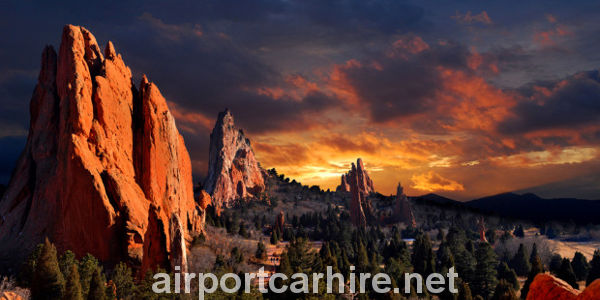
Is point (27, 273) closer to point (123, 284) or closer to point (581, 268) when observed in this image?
point (123, 284)

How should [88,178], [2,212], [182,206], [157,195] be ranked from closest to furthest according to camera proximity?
1. [88,178]
2. [2,212]
3. [157,195]
4. [182,206]

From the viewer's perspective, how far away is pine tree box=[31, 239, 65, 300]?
32094 millimetres

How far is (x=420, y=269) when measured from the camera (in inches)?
2795

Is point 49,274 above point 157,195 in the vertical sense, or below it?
below

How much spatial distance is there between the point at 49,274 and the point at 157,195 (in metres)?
23.3

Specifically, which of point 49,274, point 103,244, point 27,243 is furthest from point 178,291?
point 27,243

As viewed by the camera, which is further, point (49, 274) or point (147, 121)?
point (147, 121)

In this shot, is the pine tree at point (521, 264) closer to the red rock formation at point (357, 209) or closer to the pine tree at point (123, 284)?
the red rock formation at point (357, 209)

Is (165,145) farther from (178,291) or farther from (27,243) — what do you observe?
(178,291)

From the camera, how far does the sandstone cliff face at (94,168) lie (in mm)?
44094

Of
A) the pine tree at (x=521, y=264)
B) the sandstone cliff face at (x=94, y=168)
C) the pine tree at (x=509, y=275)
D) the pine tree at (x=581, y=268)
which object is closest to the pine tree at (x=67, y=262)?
the sandstone cliff face at (x=94, y=168)

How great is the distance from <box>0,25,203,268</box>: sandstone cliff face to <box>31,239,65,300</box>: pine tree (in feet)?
23.3

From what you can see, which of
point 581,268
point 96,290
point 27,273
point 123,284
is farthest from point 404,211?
point 96,290

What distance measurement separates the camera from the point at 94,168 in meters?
45.4
